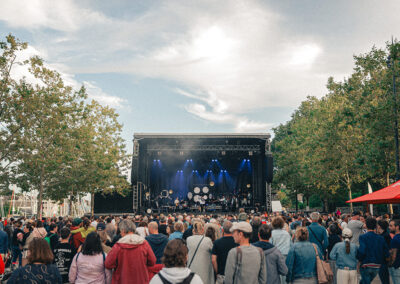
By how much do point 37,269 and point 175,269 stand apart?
158cm

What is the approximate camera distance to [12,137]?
61.3ft

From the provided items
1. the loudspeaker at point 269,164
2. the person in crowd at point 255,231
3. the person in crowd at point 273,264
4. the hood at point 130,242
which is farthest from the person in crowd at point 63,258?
the loudspeaker at point 269,164

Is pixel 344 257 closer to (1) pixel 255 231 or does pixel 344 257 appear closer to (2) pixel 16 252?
(1) pixel 255 231

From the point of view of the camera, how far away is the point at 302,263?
529 cm

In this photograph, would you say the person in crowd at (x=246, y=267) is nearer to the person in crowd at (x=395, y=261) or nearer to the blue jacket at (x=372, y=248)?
the blue jacket at (x=372, y=248)

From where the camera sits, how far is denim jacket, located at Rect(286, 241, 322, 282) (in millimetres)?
5277

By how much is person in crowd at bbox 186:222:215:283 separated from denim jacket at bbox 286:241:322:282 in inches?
46.6

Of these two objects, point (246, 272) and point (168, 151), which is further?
point (168, 151)

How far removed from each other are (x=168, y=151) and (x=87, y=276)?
71.3 feet

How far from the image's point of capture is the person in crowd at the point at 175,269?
2955 mm

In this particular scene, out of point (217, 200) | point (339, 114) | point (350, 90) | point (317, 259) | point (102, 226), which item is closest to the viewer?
point (317, 259)

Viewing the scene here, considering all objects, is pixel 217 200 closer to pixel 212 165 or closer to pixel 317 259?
pixel 212 165

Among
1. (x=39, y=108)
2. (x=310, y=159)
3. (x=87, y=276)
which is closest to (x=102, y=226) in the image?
(x=87, y=276)

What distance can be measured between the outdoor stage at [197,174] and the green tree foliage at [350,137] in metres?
6.07
